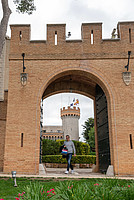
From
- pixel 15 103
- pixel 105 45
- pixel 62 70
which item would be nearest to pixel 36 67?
pixel 62 70

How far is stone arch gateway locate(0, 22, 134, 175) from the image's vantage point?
930 cm

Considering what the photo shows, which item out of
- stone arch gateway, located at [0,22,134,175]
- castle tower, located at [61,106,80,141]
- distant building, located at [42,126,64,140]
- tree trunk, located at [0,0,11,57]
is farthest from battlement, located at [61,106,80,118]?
tree trunk, located at [0,0,11,57]

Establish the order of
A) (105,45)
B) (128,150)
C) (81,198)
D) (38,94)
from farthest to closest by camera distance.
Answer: (105,45) < (38,94) < (128,150) < (81,198)

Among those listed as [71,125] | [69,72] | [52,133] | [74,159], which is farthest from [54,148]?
[52,133]

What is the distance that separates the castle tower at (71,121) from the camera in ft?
147

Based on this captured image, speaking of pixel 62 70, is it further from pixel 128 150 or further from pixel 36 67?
pixel 128 150

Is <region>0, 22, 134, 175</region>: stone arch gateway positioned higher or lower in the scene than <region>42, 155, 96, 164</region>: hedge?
higher

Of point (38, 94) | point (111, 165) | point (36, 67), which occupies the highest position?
point (36, 67)

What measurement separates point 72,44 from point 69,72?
128 centimetres

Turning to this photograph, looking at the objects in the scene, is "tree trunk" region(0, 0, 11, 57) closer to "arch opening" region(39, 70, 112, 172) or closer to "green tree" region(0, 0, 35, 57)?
"green tree" region(0, 0, 35, 57)

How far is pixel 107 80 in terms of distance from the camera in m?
10.1

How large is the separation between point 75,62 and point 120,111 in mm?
2943

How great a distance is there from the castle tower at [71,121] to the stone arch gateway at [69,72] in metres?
33.5

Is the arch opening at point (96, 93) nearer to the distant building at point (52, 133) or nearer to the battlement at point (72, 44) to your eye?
the battlement at point (72, 44)
